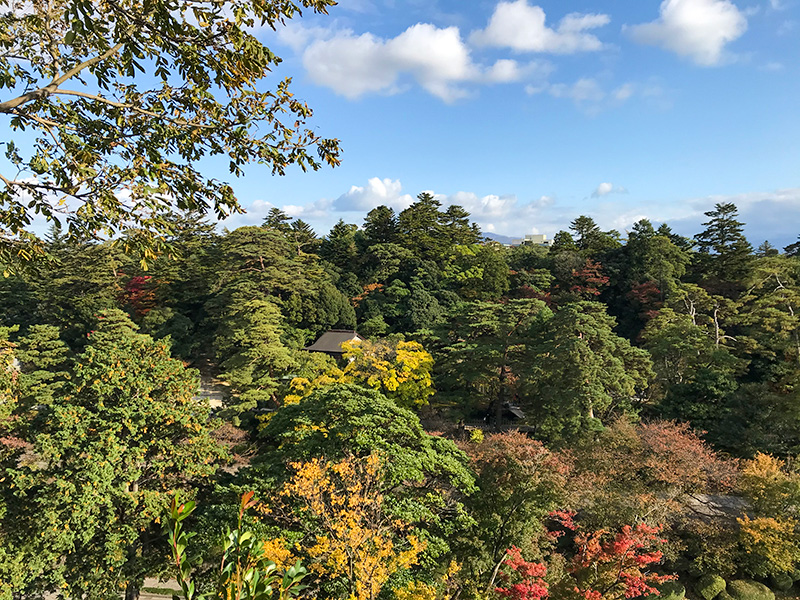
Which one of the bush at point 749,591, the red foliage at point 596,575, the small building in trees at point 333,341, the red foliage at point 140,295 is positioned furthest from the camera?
the red foliage at point 140,295

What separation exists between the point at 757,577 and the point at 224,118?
16.2 metres

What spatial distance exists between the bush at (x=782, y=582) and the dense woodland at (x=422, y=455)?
0.06 metres

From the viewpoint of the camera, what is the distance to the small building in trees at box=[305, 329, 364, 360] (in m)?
25.3

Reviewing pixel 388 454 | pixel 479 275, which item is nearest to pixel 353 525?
pixel 388 454

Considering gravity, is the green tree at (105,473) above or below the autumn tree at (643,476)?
above

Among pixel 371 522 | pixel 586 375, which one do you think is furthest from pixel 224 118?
pixel 586 375

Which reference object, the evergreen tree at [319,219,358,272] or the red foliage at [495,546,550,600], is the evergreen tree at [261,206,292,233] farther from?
the red foliage at [495,546,550,600]

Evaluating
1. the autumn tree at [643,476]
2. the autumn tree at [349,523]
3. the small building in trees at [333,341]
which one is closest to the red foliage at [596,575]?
the autumn tree at [643,476]


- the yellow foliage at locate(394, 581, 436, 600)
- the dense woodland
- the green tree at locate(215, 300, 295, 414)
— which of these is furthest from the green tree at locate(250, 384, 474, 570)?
the green tree at locate(215, 300, 295, 414)

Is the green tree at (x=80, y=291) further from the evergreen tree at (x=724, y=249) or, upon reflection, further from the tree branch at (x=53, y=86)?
the evergreen tree at (x=724, y=249)

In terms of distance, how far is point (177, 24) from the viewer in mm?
3418

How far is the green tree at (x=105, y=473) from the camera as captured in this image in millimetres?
8648

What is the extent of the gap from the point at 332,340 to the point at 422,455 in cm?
1744

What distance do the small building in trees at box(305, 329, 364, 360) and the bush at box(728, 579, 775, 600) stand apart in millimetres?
18526
